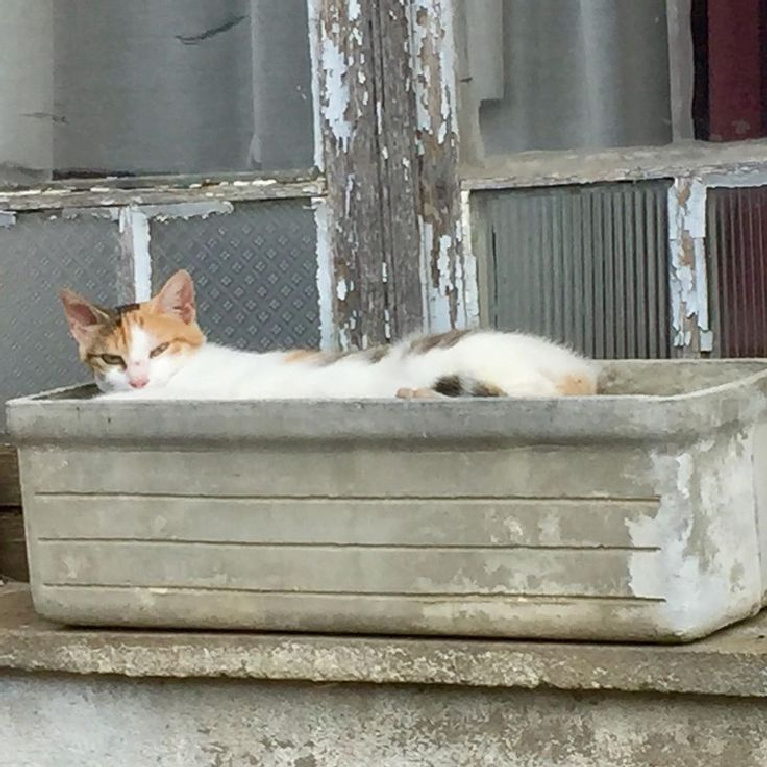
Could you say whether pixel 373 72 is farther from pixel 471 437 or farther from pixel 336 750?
pixel 336 750

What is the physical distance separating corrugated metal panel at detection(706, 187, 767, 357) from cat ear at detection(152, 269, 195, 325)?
0.54m

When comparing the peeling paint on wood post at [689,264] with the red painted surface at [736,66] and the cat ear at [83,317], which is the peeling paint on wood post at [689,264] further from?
the cat ear at [83,317]

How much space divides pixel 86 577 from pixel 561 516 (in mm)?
433

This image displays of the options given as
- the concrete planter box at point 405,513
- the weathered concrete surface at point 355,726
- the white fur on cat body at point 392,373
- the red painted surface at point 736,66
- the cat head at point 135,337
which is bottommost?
the weathered concrete surface at point 355,726

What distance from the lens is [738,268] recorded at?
1.33 m

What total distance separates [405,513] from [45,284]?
2.13 ft

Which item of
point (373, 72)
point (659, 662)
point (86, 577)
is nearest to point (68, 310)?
point (86, 577)

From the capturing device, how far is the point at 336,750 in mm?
1134

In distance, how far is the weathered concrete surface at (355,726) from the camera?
3.44 ft

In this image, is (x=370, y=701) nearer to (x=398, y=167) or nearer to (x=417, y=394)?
(x=417, y=394)

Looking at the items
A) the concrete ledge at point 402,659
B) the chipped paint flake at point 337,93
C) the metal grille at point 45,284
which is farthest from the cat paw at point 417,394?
the metal grille at point 45,284

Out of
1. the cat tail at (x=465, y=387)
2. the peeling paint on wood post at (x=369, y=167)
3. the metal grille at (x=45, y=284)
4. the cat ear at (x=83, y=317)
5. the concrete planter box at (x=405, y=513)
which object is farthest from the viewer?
the metal grille at (x=45, y=284)

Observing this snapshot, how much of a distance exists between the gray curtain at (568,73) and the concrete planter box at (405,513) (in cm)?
41

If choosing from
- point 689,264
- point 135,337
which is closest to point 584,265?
point 689,264
